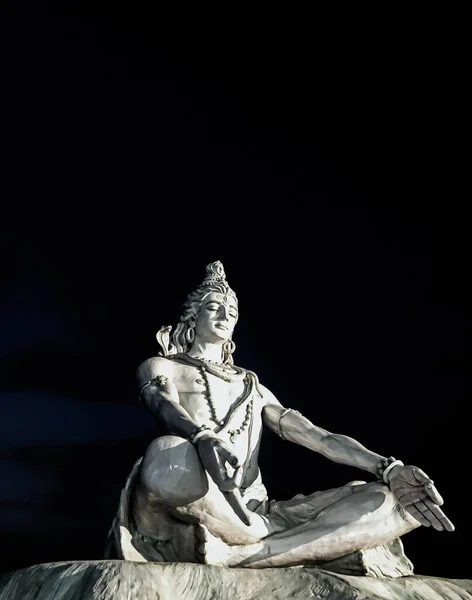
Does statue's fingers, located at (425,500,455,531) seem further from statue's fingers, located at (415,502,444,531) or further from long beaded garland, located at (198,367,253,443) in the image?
long beaded garland, located at (198,367,253,443)

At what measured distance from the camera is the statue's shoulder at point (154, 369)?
5266 millimetres

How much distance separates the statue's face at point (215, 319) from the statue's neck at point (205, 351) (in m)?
0.03

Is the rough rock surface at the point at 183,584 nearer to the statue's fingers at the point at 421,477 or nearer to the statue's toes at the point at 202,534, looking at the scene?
the statue's toes at the point at 202,534

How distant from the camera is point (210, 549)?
4.41 meters

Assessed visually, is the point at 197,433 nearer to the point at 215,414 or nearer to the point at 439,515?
the point at 215,414

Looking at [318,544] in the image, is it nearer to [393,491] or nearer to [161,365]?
[393,491]

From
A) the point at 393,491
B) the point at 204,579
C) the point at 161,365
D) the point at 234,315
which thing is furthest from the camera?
the point at 234,315

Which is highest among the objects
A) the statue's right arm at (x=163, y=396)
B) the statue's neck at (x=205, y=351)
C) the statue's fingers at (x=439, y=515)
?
the statue's neck at (x=205, y=351)

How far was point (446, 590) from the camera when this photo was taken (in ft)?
14.9

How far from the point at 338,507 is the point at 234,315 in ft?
4.99

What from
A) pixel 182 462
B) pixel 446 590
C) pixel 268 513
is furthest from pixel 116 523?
pixel 446 590

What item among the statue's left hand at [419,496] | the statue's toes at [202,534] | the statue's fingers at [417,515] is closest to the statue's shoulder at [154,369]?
the statue's toes at [202,534]

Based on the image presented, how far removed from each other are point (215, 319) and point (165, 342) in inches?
14.0

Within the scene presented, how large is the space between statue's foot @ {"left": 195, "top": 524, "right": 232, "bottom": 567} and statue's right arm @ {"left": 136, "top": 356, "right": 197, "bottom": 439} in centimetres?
50
